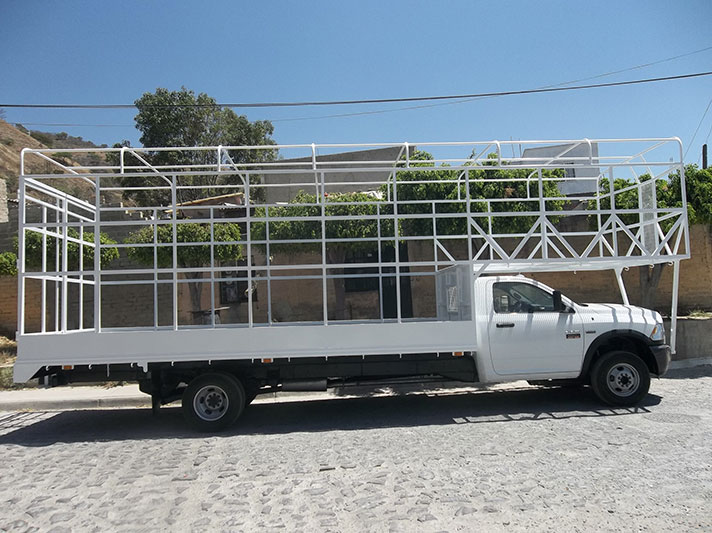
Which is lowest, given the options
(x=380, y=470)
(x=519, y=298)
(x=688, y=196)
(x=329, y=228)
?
(x=380, y=470)

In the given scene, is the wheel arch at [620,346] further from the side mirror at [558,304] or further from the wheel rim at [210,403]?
the wheel rim at [210,403]

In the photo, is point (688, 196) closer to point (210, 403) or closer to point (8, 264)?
point (210, 403)

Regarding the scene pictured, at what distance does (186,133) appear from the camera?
27219 mm

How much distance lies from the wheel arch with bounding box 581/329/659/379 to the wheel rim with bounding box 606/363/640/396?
0.26 m

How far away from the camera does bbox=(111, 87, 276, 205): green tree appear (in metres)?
26.1

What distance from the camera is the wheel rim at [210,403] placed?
277 inches

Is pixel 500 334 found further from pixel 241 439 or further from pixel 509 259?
pixel 241 439

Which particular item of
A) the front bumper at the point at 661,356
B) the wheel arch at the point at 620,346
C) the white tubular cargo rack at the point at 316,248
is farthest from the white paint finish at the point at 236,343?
the front bumper at the point at 661,356

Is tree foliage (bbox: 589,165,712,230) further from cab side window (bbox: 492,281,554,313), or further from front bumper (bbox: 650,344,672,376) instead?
cab side window (bbox: 492,281,554,313)

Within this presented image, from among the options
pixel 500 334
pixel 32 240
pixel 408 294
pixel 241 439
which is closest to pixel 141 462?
pixel 241 439

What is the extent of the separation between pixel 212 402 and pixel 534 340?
4.35m

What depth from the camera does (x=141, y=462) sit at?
581 centimetres

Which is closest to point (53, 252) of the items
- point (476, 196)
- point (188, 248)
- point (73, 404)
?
point (188, 248)

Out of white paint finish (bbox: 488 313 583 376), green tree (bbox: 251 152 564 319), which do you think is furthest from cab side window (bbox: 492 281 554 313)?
green tree (bbox: 251 152 564 319)
